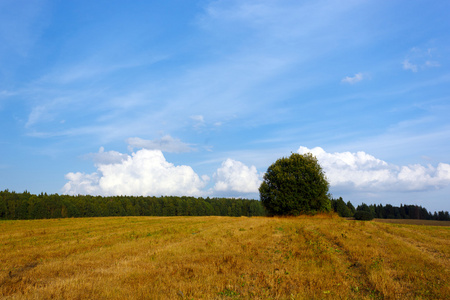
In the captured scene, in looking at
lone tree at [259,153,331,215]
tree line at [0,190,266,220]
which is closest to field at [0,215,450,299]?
lone tree at [259,153,331,215]

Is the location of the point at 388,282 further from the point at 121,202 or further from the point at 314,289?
the point at 121,202

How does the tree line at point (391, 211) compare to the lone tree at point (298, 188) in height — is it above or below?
below

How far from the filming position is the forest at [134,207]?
4486 inches

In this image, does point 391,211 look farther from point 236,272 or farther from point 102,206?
point 236,272

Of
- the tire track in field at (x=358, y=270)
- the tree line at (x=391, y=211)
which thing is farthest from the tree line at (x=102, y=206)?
the tire track in field at (x=358, y=270)

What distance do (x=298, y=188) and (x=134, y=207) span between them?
12041cm

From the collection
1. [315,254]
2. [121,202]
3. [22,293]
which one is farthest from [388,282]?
[121,202]

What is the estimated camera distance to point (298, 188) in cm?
4788

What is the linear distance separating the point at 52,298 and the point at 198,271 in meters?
5.37

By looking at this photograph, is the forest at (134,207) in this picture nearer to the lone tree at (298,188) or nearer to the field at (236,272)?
the lone tree at (298,188)

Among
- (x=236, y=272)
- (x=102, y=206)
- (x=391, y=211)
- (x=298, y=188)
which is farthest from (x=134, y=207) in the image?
(x=236, y=272)

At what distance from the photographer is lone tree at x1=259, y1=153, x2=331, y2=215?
47469mm

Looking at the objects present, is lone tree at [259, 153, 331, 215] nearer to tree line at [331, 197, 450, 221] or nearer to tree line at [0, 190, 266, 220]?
tree line at [0, 190, 266, 220]

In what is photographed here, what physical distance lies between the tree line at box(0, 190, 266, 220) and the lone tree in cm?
4723
